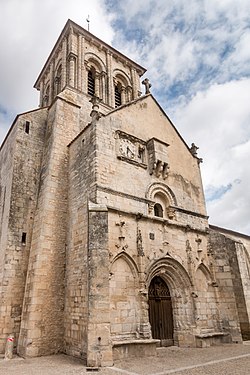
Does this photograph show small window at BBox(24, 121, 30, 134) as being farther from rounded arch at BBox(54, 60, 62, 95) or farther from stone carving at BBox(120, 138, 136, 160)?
rounded arch at BBox(54, 60, 62, 95)

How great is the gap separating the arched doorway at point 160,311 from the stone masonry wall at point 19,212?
452cm

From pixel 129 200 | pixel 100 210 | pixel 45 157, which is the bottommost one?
pixel 100 210

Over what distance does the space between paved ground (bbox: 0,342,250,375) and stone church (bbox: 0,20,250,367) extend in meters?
0.41

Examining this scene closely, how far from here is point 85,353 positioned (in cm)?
765

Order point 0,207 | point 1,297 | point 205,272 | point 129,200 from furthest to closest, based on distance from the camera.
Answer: point 0,207 < point 205,272 < point 129,200 < point 1,297

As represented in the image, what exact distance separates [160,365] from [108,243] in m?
3.44

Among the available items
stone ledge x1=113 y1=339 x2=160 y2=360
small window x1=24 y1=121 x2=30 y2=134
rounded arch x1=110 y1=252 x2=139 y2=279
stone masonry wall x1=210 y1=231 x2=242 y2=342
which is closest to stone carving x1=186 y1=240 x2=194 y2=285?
stone masonry wall x1=210 y1=231 x2=242 y2=342

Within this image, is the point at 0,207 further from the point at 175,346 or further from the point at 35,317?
the point at 175,346

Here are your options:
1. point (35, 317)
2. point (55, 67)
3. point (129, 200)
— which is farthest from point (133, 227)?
point (55, 67)

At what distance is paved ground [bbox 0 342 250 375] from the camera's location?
21.3 feet

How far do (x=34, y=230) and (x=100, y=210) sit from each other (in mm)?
3369

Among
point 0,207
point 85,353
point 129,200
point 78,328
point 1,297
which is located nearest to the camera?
point 85,353

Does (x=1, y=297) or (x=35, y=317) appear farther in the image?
(x=1, y=297)

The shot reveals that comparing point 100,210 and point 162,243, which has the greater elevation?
point 100,210
